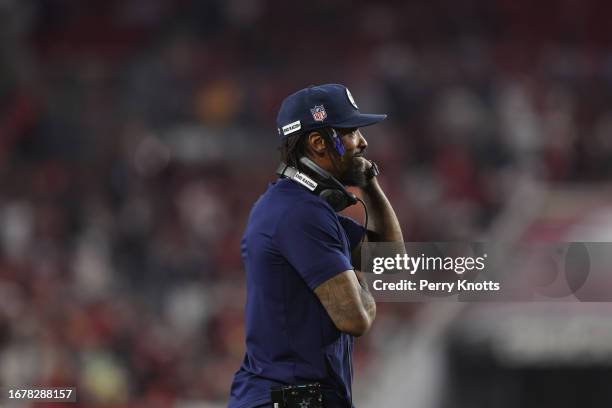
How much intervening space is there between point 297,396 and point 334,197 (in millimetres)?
579

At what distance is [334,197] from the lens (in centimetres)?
352

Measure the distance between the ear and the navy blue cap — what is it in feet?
0.09

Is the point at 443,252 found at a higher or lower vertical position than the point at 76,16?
lower

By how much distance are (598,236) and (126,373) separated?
132 inches

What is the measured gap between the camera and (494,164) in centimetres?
1036

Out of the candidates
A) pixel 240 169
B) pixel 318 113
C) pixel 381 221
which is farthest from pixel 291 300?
pixel 240 169

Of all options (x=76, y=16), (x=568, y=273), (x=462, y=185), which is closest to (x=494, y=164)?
(x=462, y=185)

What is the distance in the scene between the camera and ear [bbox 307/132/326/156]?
3.55 m

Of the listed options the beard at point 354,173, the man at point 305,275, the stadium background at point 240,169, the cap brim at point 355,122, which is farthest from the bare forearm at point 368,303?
the stadium background at point 240,169

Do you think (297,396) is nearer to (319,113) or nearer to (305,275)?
(305,275)

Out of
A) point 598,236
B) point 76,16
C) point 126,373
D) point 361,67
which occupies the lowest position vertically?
point 126,373

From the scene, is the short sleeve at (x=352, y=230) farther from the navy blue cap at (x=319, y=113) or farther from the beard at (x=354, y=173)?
the navy blue cap at (x=319, y=113)

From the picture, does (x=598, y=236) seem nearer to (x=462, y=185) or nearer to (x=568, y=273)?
(x=462, y=185)

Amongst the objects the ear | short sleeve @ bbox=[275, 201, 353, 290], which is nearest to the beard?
the ear
